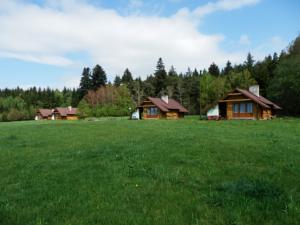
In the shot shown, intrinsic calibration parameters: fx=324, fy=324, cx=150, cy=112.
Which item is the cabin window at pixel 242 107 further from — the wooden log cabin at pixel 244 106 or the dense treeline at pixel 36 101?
the dense treeline at pixel 36 101

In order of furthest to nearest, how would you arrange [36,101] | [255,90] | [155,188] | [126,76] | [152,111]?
[36,101], [126,76], [152,111], [255,90], [155,188]

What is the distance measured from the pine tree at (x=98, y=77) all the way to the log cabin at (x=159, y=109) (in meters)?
49.4

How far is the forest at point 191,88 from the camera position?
5894cm

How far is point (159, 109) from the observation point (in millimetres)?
60812

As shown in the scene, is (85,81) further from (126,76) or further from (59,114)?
(126,76)

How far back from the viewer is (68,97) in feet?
474

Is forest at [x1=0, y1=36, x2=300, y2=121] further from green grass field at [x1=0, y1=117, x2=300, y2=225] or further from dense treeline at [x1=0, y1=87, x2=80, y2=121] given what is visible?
green grass field at [x1=0, y1=117, x2=300, y2=225]

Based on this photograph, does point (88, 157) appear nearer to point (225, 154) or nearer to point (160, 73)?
point (225, 154)

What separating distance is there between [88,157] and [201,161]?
A: 452 cm

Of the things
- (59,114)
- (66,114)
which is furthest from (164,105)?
(59,114)

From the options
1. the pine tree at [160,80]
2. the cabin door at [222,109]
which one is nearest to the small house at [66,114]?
the pine tree at [160,80]

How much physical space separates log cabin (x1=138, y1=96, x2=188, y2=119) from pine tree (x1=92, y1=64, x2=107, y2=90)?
49.4 m

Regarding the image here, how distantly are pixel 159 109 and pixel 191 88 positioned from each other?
3787 centimetres

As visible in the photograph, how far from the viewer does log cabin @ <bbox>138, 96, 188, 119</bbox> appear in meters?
61.0
